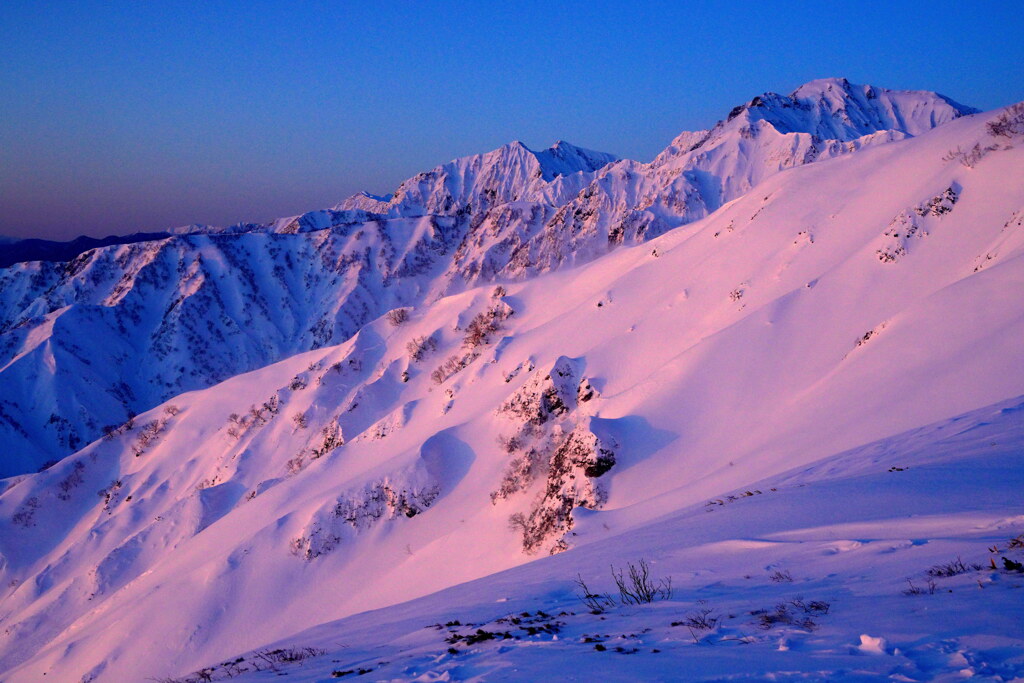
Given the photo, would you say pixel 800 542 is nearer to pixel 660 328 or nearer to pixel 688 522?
pixel 688 522

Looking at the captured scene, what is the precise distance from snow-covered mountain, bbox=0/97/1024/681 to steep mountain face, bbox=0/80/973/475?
32162mm

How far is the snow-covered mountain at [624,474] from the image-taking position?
4.82 m

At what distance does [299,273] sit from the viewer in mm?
112812

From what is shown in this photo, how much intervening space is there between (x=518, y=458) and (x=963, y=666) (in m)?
22.9

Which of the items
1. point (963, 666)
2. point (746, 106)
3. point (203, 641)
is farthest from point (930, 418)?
point (746, 106)

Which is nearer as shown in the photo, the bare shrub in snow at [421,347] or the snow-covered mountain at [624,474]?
the snow-covered mountain at [624,474]

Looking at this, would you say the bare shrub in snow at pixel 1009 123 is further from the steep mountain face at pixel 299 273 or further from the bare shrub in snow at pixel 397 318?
the steep mountain face at pixel 299 273

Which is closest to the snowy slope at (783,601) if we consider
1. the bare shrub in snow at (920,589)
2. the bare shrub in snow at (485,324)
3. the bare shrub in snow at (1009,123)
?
the bare shrub in snow at (920,589)

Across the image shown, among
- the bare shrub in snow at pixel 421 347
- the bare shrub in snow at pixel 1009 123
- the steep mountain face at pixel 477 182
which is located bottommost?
the bare shrub in snow at pixel 421 347

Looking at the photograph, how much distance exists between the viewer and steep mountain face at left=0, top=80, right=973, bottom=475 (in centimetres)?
7919

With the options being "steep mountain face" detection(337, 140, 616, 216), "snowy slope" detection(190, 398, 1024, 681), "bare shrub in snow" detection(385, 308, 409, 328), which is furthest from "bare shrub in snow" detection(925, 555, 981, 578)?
"steep mountain face" detection(337, 140, 616, 216)

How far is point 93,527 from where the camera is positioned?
41.0 m

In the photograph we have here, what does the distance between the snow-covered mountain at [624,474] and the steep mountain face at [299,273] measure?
3216 cm

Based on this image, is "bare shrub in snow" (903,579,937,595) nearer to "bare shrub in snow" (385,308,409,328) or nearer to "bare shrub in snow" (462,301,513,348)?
"bare shrub in snow" (462,301,513,348)
